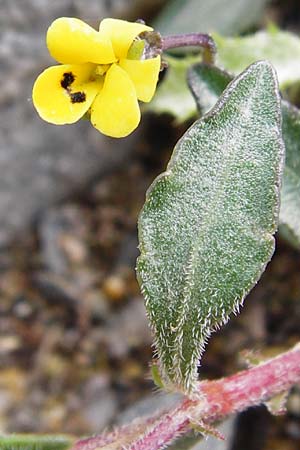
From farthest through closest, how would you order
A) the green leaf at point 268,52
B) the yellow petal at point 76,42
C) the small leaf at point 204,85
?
the green leaf at point 268,52 → the small leaf at point 204,85 → the yellow petal at point 76,42

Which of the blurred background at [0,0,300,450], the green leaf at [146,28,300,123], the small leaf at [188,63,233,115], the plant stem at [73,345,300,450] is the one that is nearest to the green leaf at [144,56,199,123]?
the green leaf at [146,28,300,123]

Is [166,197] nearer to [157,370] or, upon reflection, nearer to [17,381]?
[157,370]

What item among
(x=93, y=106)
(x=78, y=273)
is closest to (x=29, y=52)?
(x=78, y=273)

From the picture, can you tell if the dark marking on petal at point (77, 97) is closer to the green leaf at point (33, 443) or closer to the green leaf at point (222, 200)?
the green leaf at point (222, 200)

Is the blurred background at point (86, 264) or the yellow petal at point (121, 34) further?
the blurred background at point (86, 264)

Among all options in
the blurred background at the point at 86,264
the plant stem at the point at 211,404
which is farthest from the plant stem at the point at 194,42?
the blurred background at the point at 86,264
